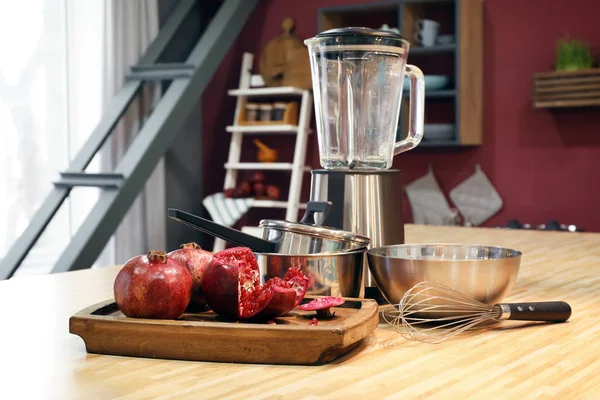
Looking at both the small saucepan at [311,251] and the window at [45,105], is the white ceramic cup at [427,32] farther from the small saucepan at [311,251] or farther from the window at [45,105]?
the small saucepan at [311,251]

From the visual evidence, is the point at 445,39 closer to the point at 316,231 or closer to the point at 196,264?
the point at 316,231

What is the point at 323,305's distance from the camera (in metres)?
0.99

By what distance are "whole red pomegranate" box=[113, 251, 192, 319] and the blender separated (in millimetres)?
375

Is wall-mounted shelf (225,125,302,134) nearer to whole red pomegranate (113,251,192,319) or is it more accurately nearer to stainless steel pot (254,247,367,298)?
stainless steel pot (254,247,367,298)

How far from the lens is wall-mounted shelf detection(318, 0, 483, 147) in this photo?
13.6ft

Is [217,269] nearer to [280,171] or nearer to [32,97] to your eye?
[32,97]

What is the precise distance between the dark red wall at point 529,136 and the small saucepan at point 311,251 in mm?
3285

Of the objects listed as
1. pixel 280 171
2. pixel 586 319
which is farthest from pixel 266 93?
pixel 586 319

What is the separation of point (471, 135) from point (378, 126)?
298cm

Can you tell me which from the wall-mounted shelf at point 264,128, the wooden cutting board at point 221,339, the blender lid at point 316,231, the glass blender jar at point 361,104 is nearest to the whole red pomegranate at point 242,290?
the wooden cutting board at point 221,339

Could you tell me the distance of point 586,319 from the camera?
1.15m

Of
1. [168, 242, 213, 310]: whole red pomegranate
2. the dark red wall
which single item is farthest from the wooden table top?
the dark red wall

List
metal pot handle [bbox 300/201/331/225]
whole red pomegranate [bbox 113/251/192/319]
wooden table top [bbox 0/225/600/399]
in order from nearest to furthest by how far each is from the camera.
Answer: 1. wooden table top [bbox 0/225/600/399]
2. whole red pomegranate [bbox 113/251/192/319]
3. metal pot handle [bbox 300/201/331/225]

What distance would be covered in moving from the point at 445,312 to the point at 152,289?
402mm
